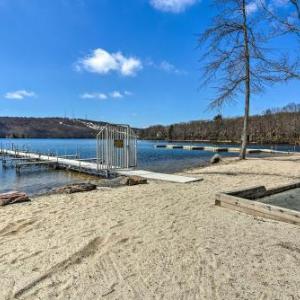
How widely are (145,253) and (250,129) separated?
100572 millimetres

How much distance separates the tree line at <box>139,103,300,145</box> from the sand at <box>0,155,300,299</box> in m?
76.7

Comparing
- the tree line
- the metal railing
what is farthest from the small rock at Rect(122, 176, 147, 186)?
the tree line

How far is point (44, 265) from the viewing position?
3.60m

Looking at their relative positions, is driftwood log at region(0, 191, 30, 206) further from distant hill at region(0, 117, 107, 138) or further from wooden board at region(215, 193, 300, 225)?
distant hill at region(0, 117, 107, 138)

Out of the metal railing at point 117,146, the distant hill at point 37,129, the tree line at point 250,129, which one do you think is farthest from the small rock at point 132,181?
the distant hill at point 37,129

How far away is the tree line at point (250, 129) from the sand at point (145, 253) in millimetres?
76725

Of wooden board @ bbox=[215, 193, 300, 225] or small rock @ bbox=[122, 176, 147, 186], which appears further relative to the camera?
small rock @ bbox=[122, 176, 147, 186]

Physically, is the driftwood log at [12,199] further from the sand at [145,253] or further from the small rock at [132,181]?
the small rock at [132,181]

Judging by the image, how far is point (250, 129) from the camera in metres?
99.1

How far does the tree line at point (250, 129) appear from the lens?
283 feet

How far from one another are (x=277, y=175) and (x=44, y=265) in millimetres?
9847

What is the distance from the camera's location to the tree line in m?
86.2

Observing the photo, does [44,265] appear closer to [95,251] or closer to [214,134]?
[95,251]

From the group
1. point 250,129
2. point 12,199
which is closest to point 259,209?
point 12,199
